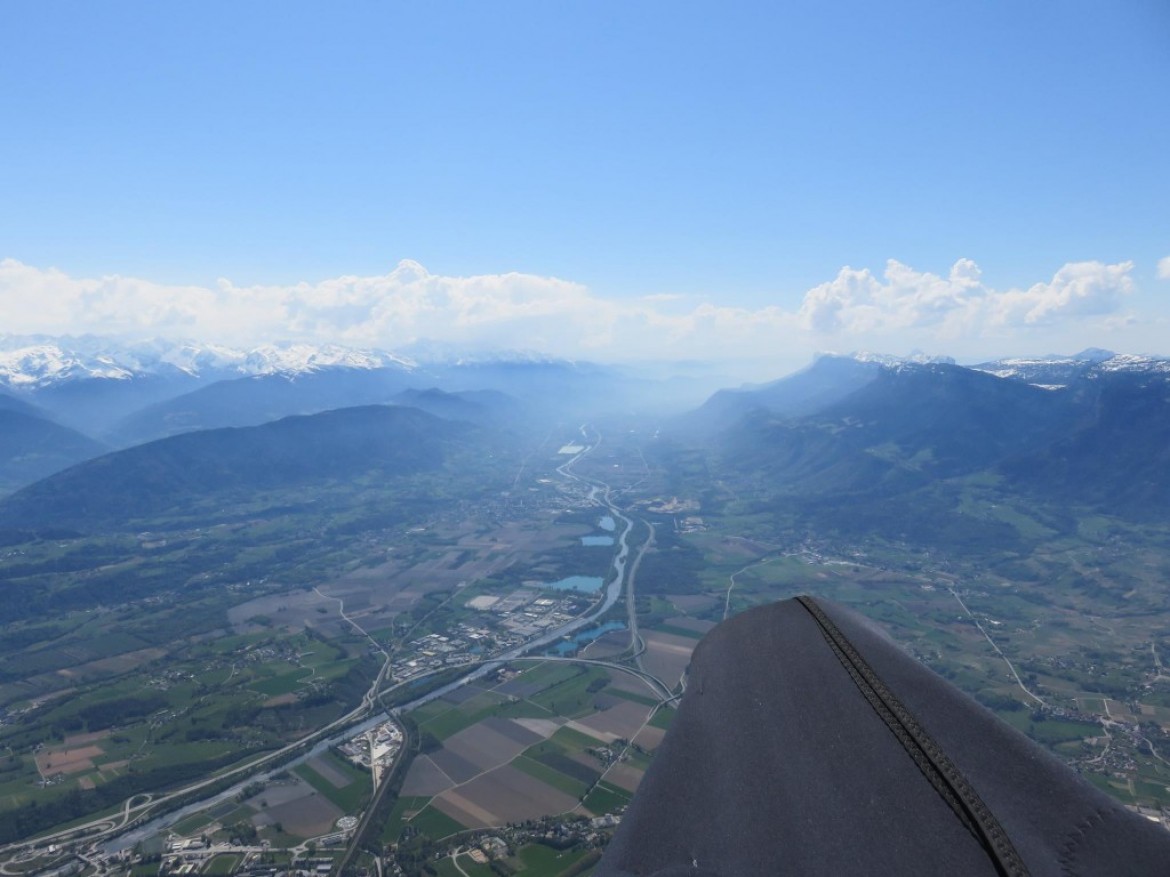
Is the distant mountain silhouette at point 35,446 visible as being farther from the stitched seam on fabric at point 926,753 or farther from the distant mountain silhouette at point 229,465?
the stitched seam on fabric at point 926,753

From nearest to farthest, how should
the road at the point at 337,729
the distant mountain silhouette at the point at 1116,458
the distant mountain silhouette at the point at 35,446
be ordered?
the road at the point at 337,729 < the distant mountain silhouette at the point at 1116,458 < the distant mountain silhouette at the point at 35,446

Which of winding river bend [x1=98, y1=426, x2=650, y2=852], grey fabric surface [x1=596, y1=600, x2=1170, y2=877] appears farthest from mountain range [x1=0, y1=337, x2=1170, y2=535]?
grey fabric surface [x1=596, y1=600, x2=1170, y2=877]

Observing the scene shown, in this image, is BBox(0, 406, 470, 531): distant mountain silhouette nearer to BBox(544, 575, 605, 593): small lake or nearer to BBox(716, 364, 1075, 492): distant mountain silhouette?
BBox(544, 575, 605, 593): small lake

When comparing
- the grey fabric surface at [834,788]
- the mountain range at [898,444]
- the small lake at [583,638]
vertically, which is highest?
the grey fabric surface at [834,788]

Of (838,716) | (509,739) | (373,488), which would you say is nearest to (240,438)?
(373,488)

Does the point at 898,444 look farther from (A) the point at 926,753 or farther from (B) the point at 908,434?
(A) the point at 926,753

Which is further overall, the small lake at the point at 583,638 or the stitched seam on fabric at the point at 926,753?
the small lake at the point at 583,638

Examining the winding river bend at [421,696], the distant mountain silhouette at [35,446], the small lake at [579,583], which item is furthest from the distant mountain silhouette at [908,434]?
the distant mountain silhouette at [35,446]

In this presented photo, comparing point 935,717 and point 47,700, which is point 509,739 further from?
point 935,717

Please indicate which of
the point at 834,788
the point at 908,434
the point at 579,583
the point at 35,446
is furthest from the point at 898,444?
the point at 35,446
